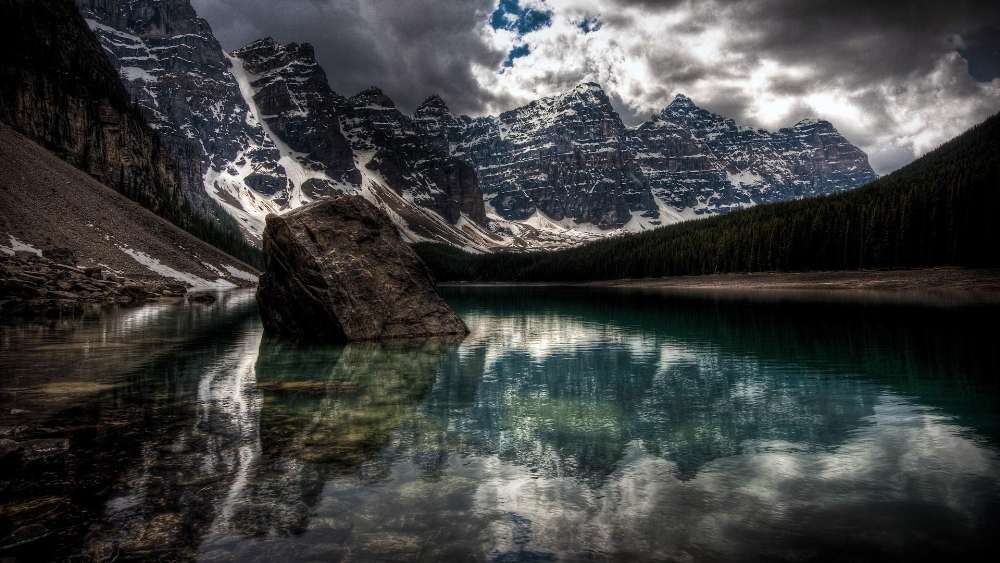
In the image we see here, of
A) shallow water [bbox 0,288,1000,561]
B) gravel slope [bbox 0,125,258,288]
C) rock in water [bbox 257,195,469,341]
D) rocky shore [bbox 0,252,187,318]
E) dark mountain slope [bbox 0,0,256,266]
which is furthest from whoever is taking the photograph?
dark mountain slope [bbox 0,0,256,266]

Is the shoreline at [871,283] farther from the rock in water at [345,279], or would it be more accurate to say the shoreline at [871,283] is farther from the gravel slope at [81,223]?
the gravel slope at [81,223]

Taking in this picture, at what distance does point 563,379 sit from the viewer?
55.7 ft

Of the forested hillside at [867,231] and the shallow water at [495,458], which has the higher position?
the forested hillside at [867,231]

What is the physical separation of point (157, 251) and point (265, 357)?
251 feet

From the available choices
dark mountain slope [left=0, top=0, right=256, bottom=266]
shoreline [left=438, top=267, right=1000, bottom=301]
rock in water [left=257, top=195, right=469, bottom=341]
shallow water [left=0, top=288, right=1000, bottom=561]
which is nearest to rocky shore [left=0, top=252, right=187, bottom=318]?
rock in water [left=257, top=195, right=469, bottom=341]

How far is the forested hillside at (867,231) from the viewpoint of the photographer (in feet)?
232

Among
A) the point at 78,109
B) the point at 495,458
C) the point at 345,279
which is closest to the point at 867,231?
the point at 345,279

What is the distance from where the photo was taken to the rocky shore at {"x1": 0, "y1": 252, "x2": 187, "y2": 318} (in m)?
38.9

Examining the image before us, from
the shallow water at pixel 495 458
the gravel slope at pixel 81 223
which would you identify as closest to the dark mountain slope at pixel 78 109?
the gravel slope at pixel 81 223

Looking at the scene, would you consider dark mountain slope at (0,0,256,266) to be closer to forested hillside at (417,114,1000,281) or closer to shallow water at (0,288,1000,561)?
forested hillside at (417,114,1000,281)

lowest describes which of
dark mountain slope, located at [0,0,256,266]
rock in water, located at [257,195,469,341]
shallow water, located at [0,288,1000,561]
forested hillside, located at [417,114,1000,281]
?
shallow water, located at [0,288,1000,561]

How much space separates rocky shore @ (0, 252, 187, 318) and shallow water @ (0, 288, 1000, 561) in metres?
24.4

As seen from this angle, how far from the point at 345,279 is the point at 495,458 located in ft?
58.4

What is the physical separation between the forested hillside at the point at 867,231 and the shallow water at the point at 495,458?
65.7m
